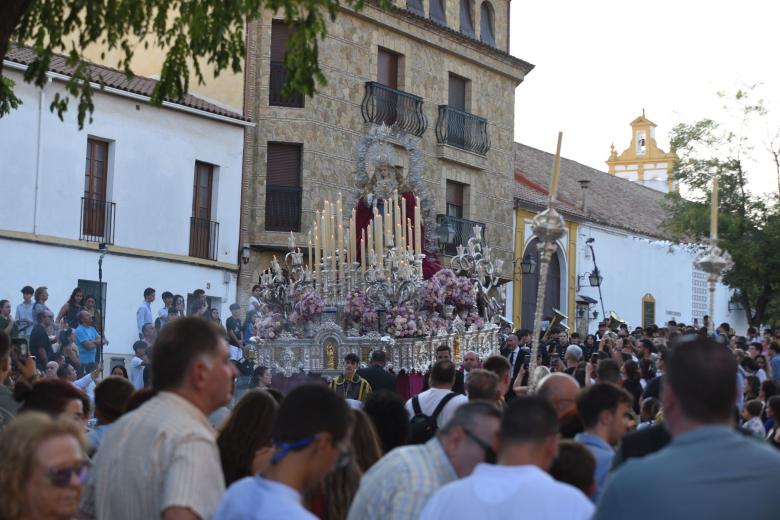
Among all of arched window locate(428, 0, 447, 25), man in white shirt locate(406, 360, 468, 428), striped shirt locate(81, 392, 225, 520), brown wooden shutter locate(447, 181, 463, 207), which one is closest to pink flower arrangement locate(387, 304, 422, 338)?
man in white shirt locate(406, 360, 468, 428)

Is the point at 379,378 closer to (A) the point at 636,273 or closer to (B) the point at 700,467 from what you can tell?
(B) the point at 700,467

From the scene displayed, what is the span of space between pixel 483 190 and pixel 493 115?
1.89m

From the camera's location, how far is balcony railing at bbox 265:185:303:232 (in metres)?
25.4

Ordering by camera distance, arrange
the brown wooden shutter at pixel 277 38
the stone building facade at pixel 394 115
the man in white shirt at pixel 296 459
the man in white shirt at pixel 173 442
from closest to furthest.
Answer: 1. the man in white shirt at pixel 296 459
2. the man in white shirt at pixel 173 442
3. the stone building facade at pixel 394 115
4. the brown wooden shutter at pixel 277 38

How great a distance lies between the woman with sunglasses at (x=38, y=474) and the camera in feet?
12.7

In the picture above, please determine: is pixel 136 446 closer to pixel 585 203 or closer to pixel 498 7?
pixel 498 7

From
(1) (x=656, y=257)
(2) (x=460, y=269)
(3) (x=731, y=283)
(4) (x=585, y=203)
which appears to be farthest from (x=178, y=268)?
(1) (x=656, y=257)

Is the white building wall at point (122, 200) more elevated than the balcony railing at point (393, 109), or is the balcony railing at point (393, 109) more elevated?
the balcony railing at point (393, 109)

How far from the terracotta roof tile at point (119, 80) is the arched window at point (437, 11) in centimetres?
649

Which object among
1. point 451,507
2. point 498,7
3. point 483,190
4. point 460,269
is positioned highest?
point 498,7

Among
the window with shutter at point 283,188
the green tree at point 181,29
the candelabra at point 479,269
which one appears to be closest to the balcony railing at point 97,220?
the window with shutter at point 283,188

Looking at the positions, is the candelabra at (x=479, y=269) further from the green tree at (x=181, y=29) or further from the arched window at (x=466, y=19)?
the arched window at (x=466, y=19)

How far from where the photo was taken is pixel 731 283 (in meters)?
29.8

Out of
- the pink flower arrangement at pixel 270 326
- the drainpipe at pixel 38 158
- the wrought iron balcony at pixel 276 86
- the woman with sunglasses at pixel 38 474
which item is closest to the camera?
the woman with sunglasses at pixel 38 474
